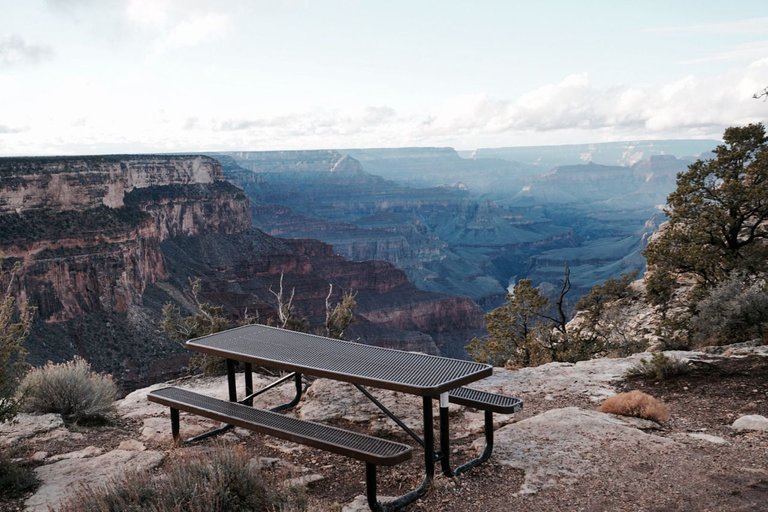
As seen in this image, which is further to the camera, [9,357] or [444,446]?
[9,357]

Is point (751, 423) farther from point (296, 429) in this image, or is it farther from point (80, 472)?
point (80, 472)

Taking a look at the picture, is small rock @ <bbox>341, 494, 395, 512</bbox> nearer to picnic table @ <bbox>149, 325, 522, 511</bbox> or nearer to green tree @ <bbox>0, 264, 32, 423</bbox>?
picnic table @ <bbox>149, 325, 522, 511</bbox>

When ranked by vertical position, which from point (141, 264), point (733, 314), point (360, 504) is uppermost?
point (733, 314)

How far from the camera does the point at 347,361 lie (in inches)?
250

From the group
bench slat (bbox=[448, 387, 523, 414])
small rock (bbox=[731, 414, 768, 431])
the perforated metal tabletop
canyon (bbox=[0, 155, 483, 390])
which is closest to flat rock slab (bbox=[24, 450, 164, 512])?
the perforated metal tabletop

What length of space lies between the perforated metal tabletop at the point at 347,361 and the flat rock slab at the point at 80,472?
1366 millimetres

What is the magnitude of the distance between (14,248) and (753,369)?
3694cm

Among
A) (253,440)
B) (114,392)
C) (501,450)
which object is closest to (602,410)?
(501,450)

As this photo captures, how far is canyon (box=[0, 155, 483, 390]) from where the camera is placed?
35.0 meters

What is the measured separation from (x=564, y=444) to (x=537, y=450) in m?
0.31

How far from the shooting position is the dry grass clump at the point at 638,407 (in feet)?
24.2

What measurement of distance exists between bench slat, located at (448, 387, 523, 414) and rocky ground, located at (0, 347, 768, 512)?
498 millimetres

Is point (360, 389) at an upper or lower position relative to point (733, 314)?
upper

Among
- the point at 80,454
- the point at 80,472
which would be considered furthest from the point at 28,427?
the point at 80,472
